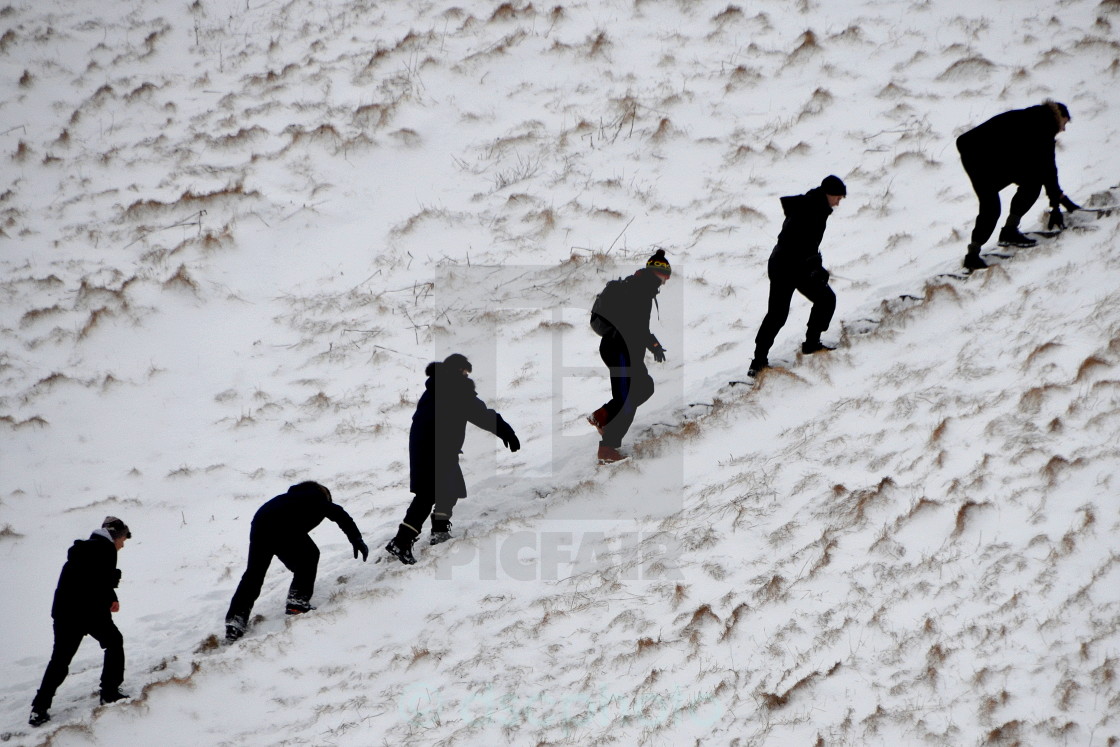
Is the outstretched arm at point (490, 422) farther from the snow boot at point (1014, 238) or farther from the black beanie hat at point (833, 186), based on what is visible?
the snow boot at point (1014, 238)

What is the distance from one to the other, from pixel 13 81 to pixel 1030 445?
19.5 m

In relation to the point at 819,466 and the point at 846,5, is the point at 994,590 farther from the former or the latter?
the point at 846,5

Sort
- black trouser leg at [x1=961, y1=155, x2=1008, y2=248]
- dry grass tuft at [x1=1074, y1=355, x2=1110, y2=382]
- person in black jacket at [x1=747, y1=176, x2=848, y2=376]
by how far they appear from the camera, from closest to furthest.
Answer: dry grass tuft at [x1=1074, y1=355, x2=1110, y2=382] → person in black jacket at [x1=747, y1=176, x2=848, y2=376] → black trouser leg at [x1=961, y1=155, x2=1008, y2=248]

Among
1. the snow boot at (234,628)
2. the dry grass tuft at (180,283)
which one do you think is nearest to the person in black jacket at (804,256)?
the snow boot at (234,628)

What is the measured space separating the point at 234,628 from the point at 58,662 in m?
1.43

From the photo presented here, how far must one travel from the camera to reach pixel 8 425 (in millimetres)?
11555

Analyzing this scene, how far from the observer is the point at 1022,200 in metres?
9.29

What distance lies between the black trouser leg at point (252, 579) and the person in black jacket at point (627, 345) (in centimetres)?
342

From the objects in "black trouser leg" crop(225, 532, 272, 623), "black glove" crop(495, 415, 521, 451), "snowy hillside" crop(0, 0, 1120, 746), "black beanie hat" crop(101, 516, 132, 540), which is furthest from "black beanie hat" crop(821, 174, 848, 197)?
"black beanie hat" crop(101, 516, 132, 540)

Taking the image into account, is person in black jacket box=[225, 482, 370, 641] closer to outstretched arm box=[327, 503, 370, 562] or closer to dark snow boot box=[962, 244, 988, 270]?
outstretched arm box=[327, 503, 370, 562]

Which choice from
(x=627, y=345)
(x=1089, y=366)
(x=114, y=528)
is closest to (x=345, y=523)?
(x=114, y=528)

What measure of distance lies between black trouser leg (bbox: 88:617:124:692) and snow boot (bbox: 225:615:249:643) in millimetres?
872

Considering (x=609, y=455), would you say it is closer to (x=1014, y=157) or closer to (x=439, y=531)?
(x=439, y=531)

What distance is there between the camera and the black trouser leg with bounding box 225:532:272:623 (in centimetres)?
779
